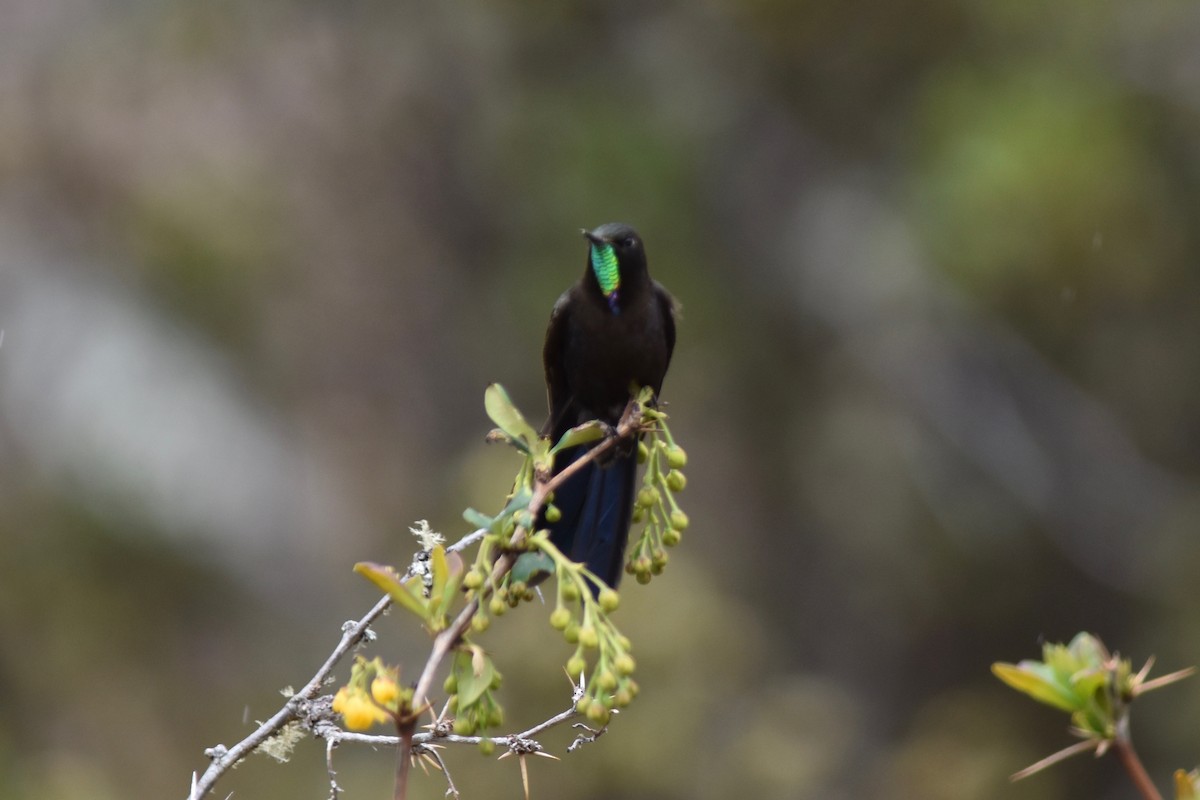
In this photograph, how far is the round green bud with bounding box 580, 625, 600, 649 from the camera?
160cm

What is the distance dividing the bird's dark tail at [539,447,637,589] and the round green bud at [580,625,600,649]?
184cm

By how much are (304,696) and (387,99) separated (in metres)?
10.9

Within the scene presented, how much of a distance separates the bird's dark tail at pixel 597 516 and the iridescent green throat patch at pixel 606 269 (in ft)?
1.58

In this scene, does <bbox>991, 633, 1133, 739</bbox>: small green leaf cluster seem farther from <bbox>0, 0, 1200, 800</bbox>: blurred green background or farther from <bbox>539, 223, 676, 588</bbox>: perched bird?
<bbox>0, 0, 1200, 800</bbox>: blurred green background

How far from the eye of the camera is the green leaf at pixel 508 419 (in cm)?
183

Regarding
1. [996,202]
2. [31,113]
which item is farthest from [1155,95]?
[31,113]

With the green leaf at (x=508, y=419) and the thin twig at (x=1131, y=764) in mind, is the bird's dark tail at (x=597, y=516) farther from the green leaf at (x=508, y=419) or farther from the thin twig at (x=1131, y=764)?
the thin twig at (x=1131, y=764)

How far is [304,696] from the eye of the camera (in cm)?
155

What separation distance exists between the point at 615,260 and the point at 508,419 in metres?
2.29

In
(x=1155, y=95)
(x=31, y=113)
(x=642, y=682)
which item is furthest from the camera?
(x=31, y=113)

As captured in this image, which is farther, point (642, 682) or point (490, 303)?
point (490, 303)

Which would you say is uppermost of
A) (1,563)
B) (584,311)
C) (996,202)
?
(996,202)

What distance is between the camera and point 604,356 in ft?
13.0

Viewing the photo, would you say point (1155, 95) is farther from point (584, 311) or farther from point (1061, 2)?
point (584, 311)
